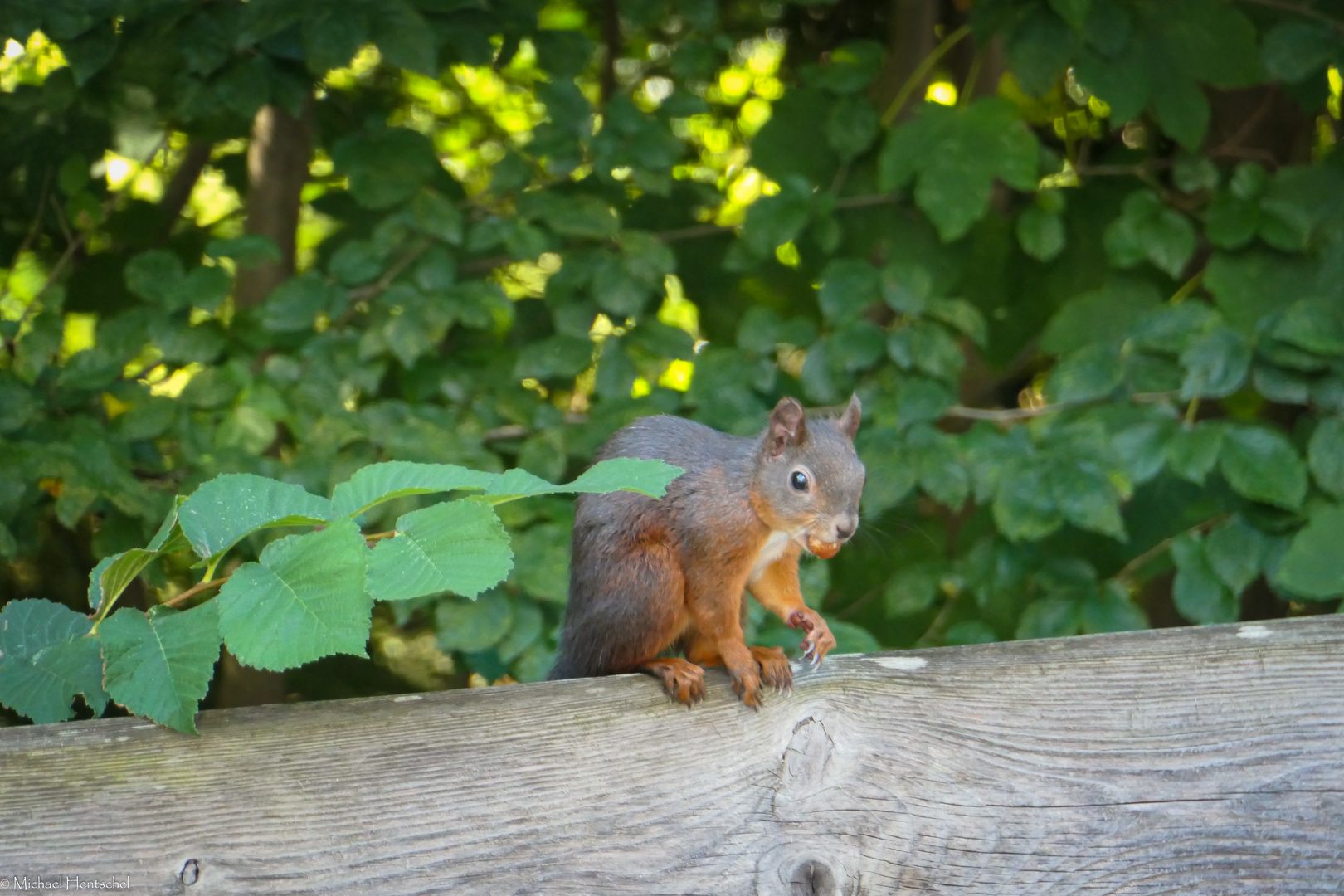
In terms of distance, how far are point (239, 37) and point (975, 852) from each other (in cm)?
153

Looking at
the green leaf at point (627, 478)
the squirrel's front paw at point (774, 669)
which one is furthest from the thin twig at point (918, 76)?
the green leaf at point (627, 478)

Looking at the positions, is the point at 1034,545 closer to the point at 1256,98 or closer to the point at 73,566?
the point at 1256,98

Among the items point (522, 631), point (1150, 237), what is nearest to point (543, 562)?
point (522, 631)

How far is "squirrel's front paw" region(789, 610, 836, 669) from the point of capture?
4.19ft

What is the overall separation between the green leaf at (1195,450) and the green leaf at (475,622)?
103 centimetres

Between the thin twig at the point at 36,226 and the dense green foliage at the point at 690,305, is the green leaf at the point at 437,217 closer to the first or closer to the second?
the dense green foliage at the point at 690,305

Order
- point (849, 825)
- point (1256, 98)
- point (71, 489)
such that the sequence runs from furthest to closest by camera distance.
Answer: point (1256, 98) < point (71, 489) < point (849, 825)

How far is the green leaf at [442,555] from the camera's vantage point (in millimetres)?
710

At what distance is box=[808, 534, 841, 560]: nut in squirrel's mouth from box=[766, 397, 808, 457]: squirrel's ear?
Result: 0.12 meters

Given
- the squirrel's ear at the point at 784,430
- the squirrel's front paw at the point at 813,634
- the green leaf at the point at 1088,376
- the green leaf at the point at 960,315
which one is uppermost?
the squirrel's ear at the point at 784,430

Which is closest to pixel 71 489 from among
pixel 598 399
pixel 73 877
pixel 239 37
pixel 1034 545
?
pixel 239 37

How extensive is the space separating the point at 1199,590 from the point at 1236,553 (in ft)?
0.26

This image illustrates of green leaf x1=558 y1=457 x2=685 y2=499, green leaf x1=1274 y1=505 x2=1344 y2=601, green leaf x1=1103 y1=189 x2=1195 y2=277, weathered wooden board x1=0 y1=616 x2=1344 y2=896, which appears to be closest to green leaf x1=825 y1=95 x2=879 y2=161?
green leaf x1=1103 y1=189 x2=1195 y2=277

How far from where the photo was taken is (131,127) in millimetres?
2121
